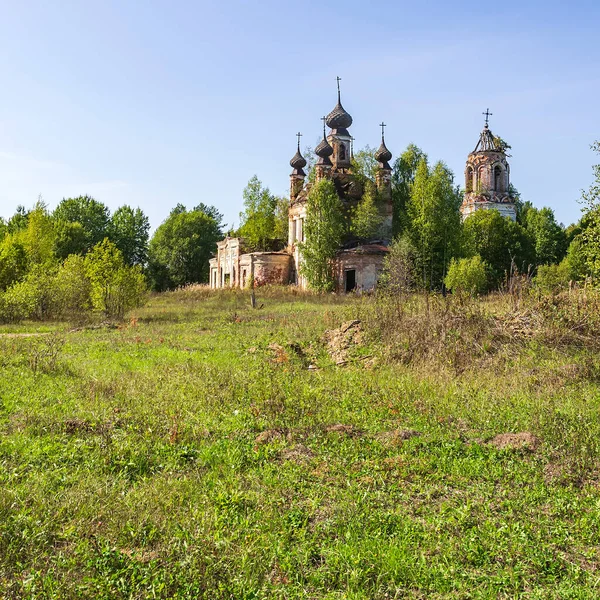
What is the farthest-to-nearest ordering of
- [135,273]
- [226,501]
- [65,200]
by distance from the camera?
[65,200], [135,273], [226,501]

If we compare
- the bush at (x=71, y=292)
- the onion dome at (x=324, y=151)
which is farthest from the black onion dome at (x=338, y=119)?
the bush at (x=71, y=292)

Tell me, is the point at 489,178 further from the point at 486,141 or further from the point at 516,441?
the point at 516,441

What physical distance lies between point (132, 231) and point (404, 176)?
31547 millimetres

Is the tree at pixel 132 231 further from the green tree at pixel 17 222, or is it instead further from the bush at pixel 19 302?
the bush at pixel 19 302

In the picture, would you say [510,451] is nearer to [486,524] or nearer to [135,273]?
[486,524]

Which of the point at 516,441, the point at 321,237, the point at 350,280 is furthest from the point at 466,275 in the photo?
the point at 516,441

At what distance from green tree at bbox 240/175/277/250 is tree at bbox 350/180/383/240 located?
8.98m

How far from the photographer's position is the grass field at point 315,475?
382cm

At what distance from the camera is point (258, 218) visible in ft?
155

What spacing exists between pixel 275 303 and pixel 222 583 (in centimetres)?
2519

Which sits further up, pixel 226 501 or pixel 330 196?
pixel 330 196

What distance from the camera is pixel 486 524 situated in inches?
173

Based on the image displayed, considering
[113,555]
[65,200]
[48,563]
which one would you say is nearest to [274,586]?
[113,555]

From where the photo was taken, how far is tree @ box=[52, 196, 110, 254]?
58.4 metres
